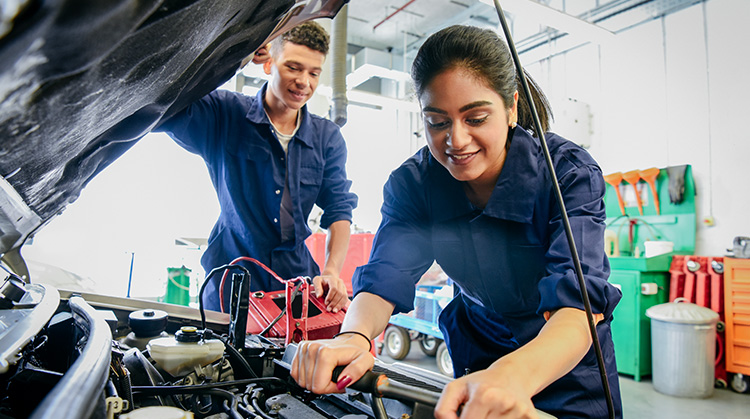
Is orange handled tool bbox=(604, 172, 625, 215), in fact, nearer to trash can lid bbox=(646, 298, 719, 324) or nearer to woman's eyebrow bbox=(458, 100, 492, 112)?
trash can lid bbox=(646, 298, 719, 324)

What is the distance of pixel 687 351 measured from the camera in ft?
10.6

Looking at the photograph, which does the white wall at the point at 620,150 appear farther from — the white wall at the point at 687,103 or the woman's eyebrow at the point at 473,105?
the woman's eyebrow at the point at 473,105

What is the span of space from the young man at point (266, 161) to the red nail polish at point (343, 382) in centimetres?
74

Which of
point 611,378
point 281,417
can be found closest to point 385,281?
point 281,417

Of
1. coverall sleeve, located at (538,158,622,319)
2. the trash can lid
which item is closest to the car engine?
coverall sleeve, located at (538,158,622,319)

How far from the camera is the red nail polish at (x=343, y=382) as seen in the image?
75 cm

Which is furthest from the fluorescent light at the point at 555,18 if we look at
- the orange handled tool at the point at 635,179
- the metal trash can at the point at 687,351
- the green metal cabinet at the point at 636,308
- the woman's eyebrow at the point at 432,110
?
the woman's eyebrow at the point at 432,110

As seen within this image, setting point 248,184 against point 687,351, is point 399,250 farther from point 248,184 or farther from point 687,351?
point 687,351

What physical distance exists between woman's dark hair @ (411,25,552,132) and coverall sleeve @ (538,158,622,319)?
240mm

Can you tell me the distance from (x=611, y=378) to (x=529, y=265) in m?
0.32

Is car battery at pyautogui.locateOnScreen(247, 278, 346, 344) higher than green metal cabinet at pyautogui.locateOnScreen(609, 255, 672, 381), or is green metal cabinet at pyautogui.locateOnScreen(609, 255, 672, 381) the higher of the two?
car battery at pyautogui.locateOnScreen(247, 278, 346, 344)

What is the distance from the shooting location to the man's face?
1.58 metres

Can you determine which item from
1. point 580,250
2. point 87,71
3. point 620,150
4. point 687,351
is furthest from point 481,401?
point 620,150

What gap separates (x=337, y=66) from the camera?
4.00 metres
